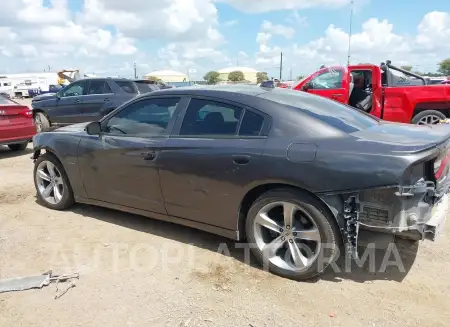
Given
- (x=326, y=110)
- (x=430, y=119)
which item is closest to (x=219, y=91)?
(x=326, y=110)

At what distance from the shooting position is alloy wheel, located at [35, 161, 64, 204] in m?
4.73

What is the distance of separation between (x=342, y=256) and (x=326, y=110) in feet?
4.46

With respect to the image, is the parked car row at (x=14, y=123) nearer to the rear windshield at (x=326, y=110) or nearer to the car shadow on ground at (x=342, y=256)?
the car shadow on ground at (x=342, y=256)

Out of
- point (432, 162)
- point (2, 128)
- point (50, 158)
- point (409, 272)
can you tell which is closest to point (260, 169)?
point (432, 162)

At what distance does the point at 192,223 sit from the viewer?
366 cm

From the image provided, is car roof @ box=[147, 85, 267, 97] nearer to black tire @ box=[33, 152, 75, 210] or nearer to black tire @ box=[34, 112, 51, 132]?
black tire @ box=[33, 152, 75, 210]

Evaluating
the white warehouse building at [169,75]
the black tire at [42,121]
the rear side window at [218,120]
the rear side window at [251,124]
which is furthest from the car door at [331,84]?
the white warehouse building at [169,75]

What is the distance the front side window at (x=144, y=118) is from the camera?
3.79m

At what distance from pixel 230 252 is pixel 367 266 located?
1240mm

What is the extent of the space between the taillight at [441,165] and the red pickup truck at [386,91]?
18.2 ft

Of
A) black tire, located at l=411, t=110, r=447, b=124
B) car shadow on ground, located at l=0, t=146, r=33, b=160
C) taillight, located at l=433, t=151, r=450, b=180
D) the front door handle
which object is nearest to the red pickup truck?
black tire, located at l=411, t=110, r=447, b=124

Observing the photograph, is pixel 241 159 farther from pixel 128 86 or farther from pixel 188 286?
pixel 128 86

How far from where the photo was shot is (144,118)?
3.98 meters

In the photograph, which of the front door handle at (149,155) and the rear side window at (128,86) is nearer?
the front door handle at (149,155)
